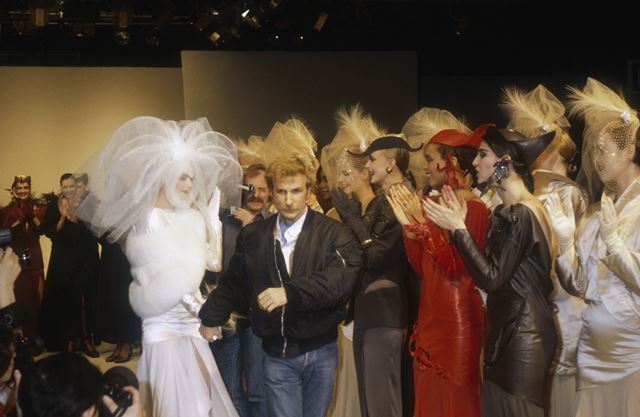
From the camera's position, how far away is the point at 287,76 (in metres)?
9.43

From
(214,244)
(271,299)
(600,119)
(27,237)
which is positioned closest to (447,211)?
(271,299)

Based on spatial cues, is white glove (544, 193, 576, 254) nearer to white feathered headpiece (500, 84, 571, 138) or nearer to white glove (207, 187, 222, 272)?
white feathered headpiece (500, 84, 571, 138)

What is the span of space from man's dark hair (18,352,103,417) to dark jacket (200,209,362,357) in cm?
112

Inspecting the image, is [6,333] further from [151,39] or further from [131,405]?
[151,39]

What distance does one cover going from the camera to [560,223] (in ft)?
13.6

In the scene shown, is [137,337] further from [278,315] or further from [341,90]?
[278,315]

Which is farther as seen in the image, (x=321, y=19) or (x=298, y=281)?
(x=321, y=19)

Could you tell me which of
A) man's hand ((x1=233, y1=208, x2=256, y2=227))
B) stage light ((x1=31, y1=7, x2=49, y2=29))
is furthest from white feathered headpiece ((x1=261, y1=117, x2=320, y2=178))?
stage light ((x1=31, y1=7, x2=49, y2=29))

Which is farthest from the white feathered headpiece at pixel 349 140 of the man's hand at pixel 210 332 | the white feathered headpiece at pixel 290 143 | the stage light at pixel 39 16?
the stage light at pixel 39 16

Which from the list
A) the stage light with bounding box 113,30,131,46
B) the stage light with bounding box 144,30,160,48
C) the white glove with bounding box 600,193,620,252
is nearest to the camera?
the white glove with bounding box 600,193,620,252

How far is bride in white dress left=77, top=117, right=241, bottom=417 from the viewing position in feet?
12.7

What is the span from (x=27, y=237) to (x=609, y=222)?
592 centimetres

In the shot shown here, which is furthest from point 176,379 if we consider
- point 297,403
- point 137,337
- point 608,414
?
point 137,337

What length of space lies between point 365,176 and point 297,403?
163 cm
